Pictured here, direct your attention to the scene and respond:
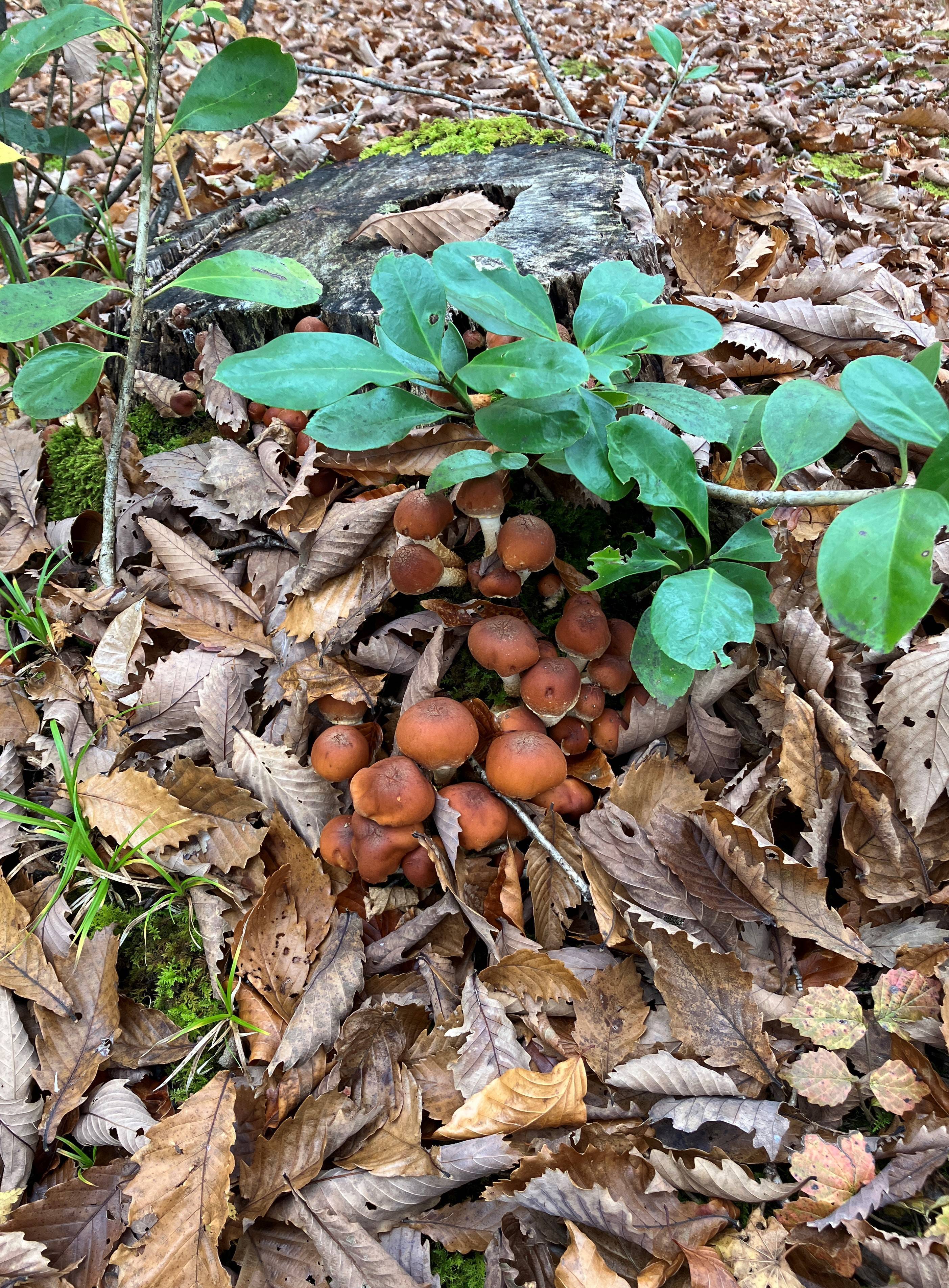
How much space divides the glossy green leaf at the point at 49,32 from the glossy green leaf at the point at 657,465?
7.03ft

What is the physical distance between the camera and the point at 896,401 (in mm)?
1551

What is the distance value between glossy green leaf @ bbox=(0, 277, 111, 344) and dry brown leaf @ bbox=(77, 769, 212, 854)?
1270mm

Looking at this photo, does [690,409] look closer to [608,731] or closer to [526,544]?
[526,544]

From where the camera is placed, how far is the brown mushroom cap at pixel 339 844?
2068 mm

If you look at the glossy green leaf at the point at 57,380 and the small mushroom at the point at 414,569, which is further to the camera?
the glossy green leaf at the point at 57,380

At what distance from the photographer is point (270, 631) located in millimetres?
2576

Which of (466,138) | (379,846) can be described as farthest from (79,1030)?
(466,138)

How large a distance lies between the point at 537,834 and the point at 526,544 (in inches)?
31.0

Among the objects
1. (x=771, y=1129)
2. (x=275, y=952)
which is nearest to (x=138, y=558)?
(x=275, y=952)

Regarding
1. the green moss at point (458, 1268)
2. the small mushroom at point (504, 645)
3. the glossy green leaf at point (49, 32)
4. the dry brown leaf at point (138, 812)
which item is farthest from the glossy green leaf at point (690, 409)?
the glossy green leaf at point (49, 32)

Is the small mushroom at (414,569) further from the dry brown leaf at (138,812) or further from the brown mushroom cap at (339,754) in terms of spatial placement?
the dry brown leaf at (138,812)

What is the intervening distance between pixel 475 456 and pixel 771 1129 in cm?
158

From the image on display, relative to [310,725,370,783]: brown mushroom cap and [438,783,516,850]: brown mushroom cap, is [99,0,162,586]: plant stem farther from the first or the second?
[438,783,516,850]: brown mushroom cap

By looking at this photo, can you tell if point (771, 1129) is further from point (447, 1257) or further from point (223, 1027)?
point (223, 1027)
